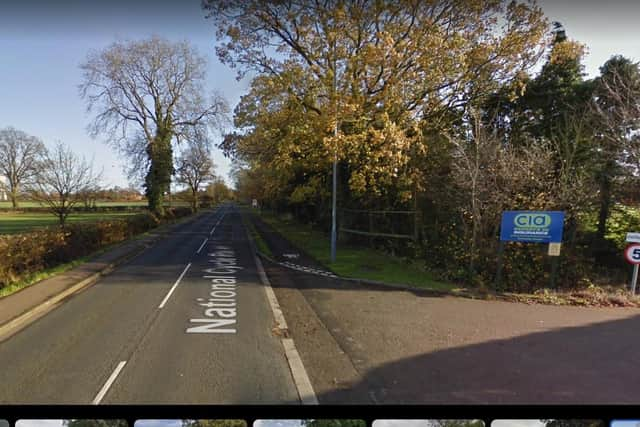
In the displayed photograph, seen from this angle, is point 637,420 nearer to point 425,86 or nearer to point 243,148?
point 425,86

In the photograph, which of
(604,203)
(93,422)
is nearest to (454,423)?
(93,422)

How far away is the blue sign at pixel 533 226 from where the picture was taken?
7949 mm

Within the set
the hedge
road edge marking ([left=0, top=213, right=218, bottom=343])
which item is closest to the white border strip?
road edge marking ([left=0, top=213, right=218, bottom=343])

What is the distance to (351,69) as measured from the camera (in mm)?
11219

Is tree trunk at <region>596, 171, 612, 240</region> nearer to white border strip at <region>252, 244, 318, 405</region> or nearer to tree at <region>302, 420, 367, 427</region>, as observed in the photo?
white border strip at <region>252, 244, 318, 405</region>

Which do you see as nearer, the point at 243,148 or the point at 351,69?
the point at 351,69

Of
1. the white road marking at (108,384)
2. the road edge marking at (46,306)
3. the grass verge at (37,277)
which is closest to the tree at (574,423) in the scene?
the white road marking at (108,384)

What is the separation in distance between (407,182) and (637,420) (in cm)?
1027

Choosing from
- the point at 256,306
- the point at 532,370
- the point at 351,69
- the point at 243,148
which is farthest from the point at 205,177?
the point at 532,370

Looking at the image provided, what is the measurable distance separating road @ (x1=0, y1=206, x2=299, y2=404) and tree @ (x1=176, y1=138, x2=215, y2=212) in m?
24.0

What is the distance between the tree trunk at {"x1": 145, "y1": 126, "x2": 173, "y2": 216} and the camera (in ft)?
91.0

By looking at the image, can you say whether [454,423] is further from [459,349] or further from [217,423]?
[459,349]

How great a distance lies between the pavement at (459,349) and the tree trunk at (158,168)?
82.9 feet

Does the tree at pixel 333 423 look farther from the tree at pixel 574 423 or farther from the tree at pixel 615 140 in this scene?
the tree at pixel 615 140
